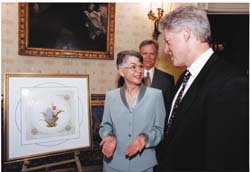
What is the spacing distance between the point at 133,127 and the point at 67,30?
6.39 ft

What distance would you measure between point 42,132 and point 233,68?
1.44 meters

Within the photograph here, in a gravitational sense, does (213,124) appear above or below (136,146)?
above

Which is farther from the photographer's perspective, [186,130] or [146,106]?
[146,106]

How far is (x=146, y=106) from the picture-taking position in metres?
1.70

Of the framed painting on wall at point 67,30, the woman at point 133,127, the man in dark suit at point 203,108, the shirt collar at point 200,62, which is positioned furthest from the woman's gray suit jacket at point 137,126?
the framed painting on wall at point 67,30

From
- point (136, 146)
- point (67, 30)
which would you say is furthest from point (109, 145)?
point (67, 30)

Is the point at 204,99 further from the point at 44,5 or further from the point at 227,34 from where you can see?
the point at 227,34

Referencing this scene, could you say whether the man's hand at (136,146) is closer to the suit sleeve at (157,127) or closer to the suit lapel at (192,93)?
the suit sleeve at (157,127)

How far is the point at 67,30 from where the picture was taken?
3225 millimetres

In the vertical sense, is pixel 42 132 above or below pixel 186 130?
below

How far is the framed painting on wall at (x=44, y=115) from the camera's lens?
1931mm

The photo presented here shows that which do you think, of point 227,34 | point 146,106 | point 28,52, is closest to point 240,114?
point 146,106

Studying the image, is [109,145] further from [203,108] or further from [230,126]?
[230,126]

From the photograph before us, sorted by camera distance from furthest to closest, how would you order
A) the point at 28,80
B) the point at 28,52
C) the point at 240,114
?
1. the point at 28,52
2. the point at 28,80
3. the point at 240,114
